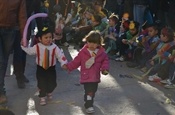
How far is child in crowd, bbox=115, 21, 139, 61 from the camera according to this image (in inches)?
287

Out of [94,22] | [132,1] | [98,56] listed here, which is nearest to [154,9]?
[132,1]

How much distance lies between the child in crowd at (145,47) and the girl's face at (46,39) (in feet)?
8.02

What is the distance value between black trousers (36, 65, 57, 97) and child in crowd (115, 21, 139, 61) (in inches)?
102

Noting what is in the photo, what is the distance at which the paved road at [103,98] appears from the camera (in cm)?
497

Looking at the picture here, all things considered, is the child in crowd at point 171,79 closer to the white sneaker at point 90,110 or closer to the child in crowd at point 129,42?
the child in crowd at point 129,42

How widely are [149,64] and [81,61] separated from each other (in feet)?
7.14

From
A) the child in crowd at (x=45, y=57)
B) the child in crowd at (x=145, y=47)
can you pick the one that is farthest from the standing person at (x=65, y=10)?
the child in crowd at (x=45, y=57)

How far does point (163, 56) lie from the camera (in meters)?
6.28

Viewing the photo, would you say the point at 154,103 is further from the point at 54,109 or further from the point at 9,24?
the point at 9,24

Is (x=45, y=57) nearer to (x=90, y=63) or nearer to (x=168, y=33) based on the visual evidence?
(x=90, y=63)

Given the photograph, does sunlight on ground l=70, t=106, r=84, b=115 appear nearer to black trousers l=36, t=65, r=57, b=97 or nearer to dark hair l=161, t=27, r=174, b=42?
black trousers l=36, t=65, r=57, b=97

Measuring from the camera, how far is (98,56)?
4875mm

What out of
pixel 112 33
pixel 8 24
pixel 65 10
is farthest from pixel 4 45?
pixel 65 10

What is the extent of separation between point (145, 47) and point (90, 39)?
2.35m
